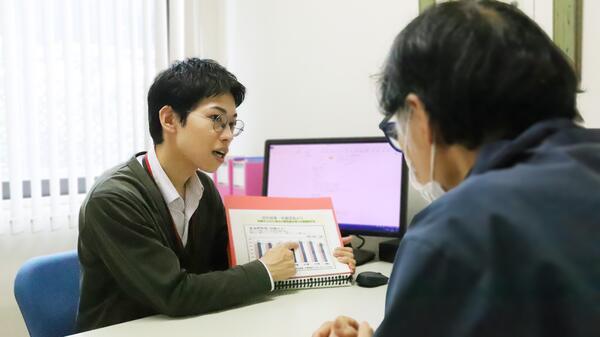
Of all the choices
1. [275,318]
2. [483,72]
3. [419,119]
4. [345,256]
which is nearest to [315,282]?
[345,256]

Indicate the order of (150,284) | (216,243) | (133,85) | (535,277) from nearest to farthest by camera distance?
1. (535,277)
2. (150,284)
3. (216,243)
4. (133,85)

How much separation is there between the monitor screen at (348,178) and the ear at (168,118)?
581 mm

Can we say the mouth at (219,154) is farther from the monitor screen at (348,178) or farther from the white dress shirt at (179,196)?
the monitor screen at (348,178)

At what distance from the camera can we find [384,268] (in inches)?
64.9

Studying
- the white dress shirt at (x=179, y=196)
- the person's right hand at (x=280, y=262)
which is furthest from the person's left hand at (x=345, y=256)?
the white dress shirt at (x=179, y=196)

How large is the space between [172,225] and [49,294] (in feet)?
1.24

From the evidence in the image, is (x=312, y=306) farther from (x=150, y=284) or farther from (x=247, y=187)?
(x=247, y=187)

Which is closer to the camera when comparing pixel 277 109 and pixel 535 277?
pixel 535 277

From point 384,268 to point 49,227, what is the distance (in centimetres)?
138

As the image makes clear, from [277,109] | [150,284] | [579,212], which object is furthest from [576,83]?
[277,109]

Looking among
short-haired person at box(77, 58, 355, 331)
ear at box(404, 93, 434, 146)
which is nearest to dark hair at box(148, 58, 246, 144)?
short-haired person at box(77, 58, 355, 331)

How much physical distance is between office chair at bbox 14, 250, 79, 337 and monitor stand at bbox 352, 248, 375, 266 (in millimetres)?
886

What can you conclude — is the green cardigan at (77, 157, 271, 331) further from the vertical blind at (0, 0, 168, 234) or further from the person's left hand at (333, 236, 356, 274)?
the vertical blind at (0, 0, 168, 234)

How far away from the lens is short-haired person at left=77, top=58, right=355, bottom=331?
45.9 inches
